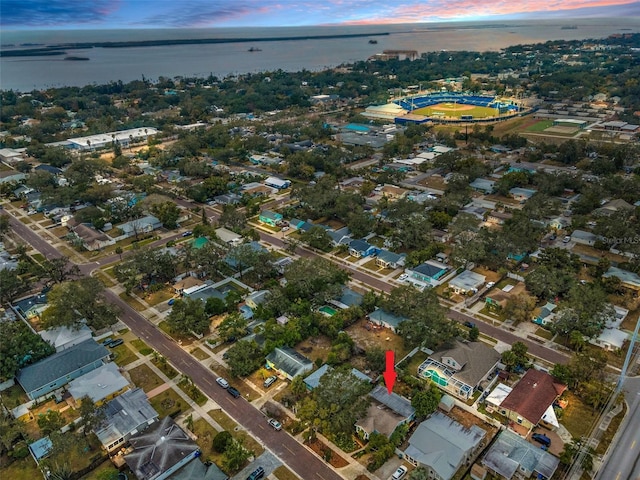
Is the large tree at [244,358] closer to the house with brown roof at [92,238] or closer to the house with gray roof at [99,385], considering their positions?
the house with gray roof at [99,385]

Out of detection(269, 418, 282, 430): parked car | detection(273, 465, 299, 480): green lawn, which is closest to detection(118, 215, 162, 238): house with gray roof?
detection(269, 418, 282, 430): parked car

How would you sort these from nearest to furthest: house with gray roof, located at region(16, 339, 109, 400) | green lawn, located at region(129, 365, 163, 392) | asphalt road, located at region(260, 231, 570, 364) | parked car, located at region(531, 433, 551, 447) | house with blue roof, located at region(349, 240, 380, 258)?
parked car, located at region(531, 433, 551, 447) → house with gray roof, located at region(16, 339, 109, 400) → green lawn, located at region(129, 365, 163, 392) → asphalt road, located at region(260, 231, 570, 364) → house with blue roof, located at region(349, 240, 380, 258)

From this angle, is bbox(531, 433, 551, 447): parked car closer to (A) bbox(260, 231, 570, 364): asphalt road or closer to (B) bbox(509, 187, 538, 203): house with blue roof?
(A) bbox(260, 231, 570, 364): asphalt road

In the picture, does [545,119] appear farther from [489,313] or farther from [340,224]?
[489,313]

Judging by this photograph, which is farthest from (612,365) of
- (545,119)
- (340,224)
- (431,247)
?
(545,119)

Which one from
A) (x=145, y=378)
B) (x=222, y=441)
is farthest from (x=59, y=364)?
(x=222, y=441)

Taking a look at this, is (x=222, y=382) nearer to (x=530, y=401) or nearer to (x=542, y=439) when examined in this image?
(x=530, y=401)
